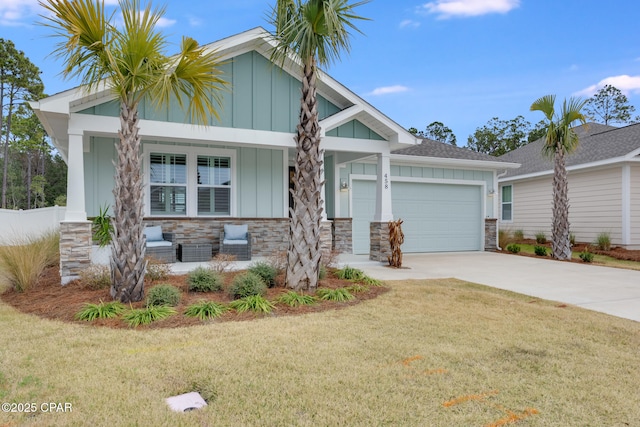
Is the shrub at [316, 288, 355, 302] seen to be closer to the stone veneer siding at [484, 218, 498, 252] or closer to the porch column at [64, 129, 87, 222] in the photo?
the porch column at [64, 129, 87, 222]

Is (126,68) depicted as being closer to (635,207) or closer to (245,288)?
(245,288)

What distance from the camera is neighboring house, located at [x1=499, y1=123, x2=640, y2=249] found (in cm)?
1422

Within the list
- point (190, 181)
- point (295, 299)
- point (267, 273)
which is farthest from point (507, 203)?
point (295, 299)

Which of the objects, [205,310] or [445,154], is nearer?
[205,310]

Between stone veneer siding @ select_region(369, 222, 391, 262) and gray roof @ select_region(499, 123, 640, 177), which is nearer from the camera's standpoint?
stone veneer siding @ select_region(369, 222, 391, 262)

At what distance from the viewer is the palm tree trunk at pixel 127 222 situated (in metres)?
5.66

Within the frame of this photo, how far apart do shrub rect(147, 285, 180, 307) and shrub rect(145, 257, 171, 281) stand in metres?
1.73

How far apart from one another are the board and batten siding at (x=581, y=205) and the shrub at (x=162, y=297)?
15603 millimetres

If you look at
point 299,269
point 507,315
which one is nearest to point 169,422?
point 299,269

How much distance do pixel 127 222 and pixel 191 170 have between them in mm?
5047

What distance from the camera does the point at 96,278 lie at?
6.71 meters

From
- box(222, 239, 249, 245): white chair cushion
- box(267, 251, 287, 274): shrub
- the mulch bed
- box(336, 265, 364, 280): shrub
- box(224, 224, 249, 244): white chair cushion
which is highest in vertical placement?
box(224, 224, 249, 244): white chair cushion

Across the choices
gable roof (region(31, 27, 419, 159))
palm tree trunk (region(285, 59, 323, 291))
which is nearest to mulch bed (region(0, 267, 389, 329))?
palm tree trunk (region(285, 59, 323, 291))

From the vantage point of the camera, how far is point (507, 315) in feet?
18.3
